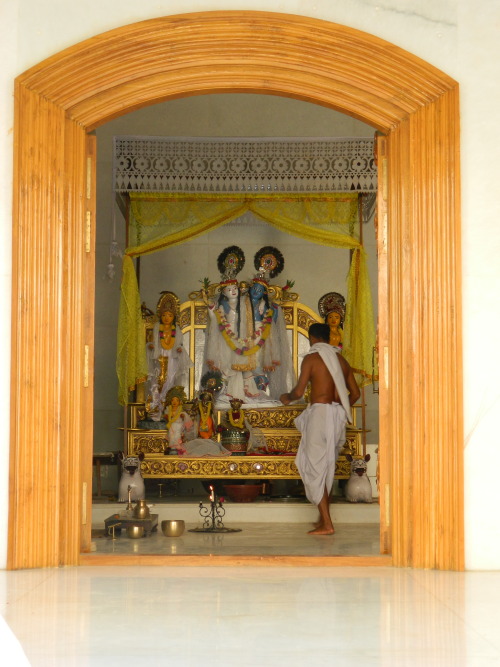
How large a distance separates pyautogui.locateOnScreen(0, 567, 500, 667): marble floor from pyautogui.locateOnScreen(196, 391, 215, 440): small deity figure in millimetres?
4632

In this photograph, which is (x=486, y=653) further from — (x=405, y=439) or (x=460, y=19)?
(x=460, y=19)

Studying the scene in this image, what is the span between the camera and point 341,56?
5.78m

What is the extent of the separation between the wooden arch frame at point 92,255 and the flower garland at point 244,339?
17.1 ft

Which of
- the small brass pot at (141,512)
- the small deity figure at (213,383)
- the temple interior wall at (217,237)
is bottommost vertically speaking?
the small brass pot at (141,512)

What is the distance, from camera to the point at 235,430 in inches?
397

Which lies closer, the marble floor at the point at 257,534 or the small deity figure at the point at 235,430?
the marble floor at the point at 257,534

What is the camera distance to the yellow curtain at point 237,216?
1022cm

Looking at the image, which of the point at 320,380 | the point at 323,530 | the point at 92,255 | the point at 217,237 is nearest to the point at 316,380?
the point at 320,380

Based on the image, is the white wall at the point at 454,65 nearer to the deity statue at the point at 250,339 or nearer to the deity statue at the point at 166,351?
the deity statue at the point at 166,351

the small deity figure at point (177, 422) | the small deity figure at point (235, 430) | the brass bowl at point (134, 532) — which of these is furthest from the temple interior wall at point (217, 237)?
the brass bowl at point (134, 532)

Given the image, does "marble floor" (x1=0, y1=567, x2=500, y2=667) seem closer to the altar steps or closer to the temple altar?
the altar steps

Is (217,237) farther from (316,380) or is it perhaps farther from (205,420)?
(316,380)

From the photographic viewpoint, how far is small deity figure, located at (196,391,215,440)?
10273 millimetres

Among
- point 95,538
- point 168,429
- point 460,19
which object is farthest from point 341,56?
point 168,429
